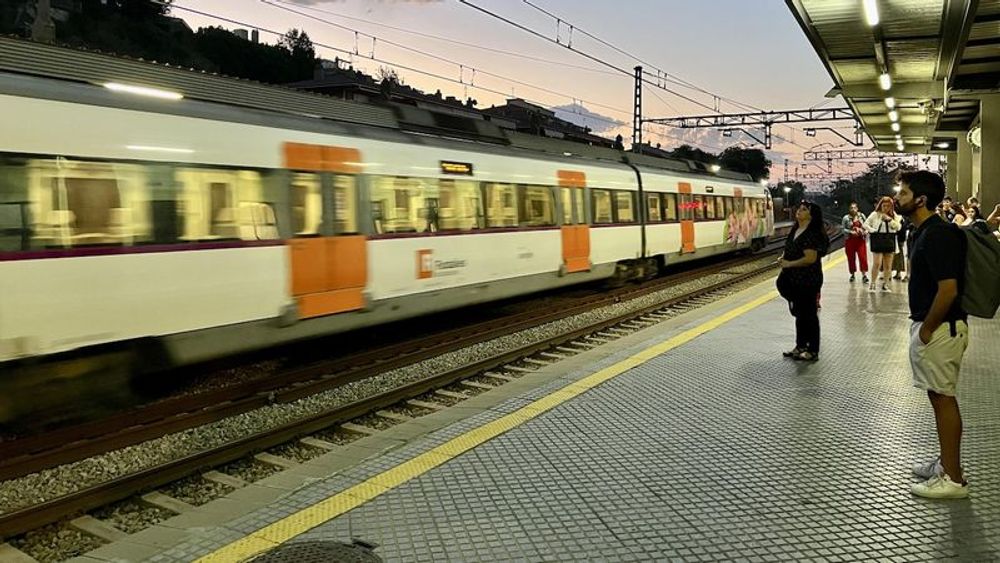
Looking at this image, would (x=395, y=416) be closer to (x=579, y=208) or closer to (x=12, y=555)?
(x=12, y=555)

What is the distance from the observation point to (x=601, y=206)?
14.9m

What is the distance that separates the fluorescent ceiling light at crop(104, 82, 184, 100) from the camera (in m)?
6.75

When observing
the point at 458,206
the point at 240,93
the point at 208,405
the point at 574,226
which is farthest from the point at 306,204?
A: the point at 574,226

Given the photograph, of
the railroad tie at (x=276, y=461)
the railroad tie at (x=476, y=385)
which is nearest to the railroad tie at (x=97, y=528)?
the railroad tie at (x=276, y=461)

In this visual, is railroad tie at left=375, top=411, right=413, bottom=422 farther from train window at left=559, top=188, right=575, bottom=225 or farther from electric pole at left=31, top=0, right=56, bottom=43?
electric pole at left=31, top=0, right=56, bottom=43

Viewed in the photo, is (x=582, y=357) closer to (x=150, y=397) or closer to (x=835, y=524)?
(x=150, y=397)

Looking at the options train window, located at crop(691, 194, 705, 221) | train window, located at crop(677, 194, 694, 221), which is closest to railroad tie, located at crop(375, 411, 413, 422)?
train window, located at crop(677, 194, 694, 221)

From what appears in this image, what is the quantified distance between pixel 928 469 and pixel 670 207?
47.2 ft

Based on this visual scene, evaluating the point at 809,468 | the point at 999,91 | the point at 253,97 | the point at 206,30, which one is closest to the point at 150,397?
the point at 253,97

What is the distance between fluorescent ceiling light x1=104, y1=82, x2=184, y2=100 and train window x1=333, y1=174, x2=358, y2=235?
6.60 ft

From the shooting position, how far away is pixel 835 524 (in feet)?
12.8

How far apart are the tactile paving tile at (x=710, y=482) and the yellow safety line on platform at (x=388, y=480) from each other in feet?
0.28

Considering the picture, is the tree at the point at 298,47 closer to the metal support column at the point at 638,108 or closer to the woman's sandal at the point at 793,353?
the metal support column at the point at 638,108

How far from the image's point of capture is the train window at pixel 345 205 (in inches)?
343
